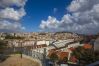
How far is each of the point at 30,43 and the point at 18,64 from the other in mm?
107725

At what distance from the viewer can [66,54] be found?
222 feet

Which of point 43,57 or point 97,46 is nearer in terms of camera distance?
point 43,57

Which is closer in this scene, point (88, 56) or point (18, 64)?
point (18, 64)

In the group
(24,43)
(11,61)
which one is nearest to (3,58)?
(11,61)

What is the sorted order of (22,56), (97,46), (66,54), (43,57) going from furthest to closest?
(66,54), (97,46), (22,56), (43,57)

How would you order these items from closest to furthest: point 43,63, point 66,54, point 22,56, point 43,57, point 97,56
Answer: point 43,63 → point 43,57 → point 22,56 → point 97,56 → point 66,54

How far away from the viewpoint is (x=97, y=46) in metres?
52.5

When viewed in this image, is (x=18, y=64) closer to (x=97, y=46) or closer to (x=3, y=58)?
(x=3, y=58)

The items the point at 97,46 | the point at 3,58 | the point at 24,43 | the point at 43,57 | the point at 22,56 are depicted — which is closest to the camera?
the point at 43,57

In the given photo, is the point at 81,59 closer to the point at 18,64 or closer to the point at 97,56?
the point at 97,56

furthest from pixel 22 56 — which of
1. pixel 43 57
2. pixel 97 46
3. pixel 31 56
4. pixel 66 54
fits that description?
pixel 66 54

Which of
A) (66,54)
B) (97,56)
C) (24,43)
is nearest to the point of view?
(97,56)

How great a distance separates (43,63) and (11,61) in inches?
201

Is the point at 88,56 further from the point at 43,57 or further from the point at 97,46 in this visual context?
the point at 43,57
